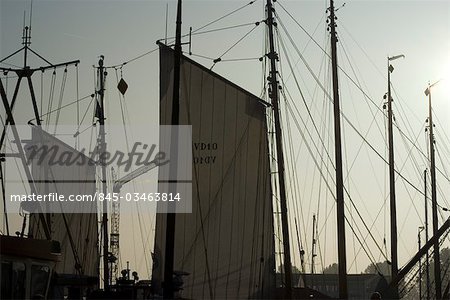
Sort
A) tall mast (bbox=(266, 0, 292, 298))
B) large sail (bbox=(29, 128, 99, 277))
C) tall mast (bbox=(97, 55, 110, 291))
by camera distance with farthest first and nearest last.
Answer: large sail (bbox=(29, 128, 99, 277)) < tall mast (bbox=(97, 55, 110, 291)) < tall mast (bbox=(266, 0, 292, 298))

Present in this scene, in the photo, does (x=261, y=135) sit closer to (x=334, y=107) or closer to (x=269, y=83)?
(x=269, y=83)

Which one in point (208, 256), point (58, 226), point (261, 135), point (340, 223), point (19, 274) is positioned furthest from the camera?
point (58, 226)

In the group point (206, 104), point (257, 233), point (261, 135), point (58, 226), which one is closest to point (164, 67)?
point (206, 104)

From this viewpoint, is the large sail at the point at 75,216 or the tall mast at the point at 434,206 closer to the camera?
the tall mast at the point at 434,206

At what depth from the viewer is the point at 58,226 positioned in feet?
202

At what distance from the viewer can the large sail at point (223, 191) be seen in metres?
40.7

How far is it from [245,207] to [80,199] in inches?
927

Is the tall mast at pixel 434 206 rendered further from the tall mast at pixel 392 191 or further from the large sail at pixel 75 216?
the large sail at pixel 75 216

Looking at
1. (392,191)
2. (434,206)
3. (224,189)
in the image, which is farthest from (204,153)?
(434,206)

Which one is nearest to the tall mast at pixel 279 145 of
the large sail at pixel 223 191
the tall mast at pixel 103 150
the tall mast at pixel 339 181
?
the large sail at pixel 223 191

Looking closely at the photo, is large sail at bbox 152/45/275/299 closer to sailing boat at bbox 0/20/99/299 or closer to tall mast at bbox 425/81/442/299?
sailing boat at bbox 0/20/99/299

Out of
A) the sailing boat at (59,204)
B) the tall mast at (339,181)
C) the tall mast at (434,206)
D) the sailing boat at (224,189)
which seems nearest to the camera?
the sailing boat at (59,204)

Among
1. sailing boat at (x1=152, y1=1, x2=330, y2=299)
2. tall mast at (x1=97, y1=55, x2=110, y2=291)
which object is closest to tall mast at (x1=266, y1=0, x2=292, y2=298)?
sailing boat at (x1=152, y1=1, x2=330, y2=299)

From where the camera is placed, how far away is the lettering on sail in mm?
41625
